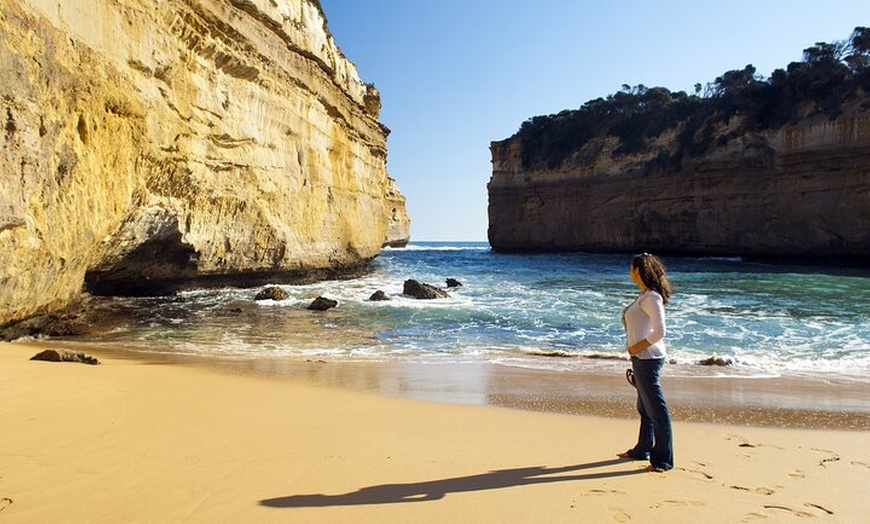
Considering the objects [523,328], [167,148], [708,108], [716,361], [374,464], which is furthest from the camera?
[708,108]

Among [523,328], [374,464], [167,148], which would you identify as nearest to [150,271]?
[167,148]

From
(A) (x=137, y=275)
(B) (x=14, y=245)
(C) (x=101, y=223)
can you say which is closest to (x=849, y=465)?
(B) (x=14, y=245)

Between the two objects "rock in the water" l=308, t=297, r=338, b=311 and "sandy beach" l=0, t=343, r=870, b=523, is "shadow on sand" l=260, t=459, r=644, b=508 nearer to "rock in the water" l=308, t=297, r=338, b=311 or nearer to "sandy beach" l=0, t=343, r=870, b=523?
"sandy beach" l=0, t=343, r=870, b=523

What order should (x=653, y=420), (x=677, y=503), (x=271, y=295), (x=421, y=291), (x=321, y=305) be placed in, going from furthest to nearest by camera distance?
1. (x=421, y=291)
2. (x=271, y=295)
3. (x=321, y=305)
4. (x=653, y=420)
5. (x=677, y=503)

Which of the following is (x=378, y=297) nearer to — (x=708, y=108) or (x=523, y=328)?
(x=523, y=328)

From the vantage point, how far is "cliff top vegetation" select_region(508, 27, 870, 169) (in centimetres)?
3562

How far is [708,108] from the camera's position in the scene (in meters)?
44.5

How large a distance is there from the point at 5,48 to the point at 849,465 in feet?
30.2

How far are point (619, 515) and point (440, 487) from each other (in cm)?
90

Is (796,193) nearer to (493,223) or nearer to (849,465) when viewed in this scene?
(493,223)

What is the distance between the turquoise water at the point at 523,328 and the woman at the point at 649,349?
3.80 meters

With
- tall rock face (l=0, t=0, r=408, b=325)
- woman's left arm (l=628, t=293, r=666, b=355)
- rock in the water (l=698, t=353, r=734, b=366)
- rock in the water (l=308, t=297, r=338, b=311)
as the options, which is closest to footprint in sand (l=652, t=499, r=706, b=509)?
A: woman's left arm (l=628, t=293, r=666, b=355)

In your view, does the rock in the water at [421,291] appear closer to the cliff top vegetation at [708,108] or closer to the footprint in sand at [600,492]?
the footprint in sand at [600,492]

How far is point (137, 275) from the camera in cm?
1419
